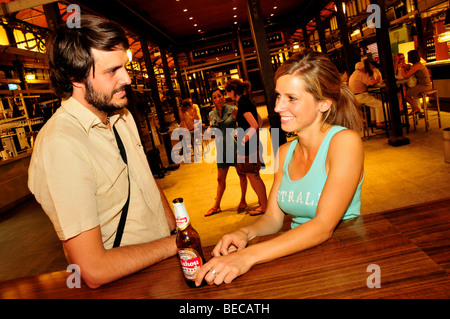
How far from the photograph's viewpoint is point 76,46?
1221 millimetres

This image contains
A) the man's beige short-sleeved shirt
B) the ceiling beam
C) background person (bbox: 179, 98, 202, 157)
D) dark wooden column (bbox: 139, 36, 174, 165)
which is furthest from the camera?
background person (bbox: 179, 98, 202, 157)

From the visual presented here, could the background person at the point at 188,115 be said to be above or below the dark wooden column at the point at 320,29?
below

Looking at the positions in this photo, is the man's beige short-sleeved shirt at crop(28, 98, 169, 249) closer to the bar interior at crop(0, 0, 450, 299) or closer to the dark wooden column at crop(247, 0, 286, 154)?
the bar interior at crop(0, 0, 450, 299)

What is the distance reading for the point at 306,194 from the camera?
59.6 inches

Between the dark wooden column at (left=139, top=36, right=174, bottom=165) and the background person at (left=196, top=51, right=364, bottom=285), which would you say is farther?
the dark wooden column at (left=139, top=36, right=174, bottom=165)

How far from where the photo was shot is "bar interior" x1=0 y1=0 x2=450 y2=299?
2.99 ft

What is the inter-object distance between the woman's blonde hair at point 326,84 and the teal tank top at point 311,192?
6.8 inches

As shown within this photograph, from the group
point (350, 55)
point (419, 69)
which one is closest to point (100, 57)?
point (419, 69)

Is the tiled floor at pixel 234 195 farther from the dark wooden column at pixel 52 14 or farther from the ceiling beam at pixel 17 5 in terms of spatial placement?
the dark wooden column at pixel 52 14

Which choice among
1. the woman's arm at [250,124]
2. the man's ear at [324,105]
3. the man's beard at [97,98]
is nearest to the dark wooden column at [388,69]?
the woman's arm at [250,124]

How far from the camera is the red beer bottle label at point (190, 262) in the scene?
1.00 metres

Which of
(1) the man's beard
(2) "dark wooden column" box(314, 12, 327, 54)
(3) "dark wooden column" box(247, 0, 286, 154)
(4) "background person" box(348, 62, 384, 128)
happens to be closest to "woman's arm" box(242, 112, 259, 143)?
(3) "dark wooden column" box(247, 0, 286, 154)

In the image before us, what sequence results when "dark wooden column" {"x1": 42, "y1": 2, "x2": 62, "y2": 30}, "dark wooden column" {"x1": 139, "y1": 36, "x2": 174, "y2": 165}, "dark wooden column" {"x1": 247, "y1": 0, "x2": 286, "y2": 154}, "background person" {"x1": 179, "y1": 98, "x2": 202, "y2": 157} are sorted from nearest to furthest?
"dark wooden column" {"x1": 42, "y1": 2, "x2": 62, "y2": 30}, "dark wooden column" {"x1": 247, "y1": 0, "x2": 286, "y2": 154}, "dark wooden column" {"x1": 139, "y1": 36, "x2": 174, "y2": 165}, "background person" {"x1": 179, "y1": 98, "x2": 202, "y2": 157}

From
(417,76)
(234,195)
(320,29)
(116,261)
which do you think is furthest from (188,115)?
(116,261)
